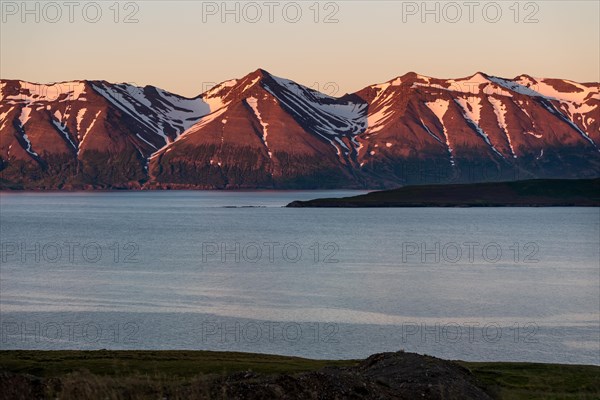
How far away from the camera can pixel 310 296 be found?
72562mm

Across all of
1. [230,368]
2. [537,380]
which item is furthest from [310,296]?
[537,380]

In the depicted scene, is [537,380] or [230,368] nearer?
[537,380]

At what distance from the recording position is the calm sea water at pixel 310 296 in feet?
168

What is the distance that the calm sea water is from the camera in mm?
51344

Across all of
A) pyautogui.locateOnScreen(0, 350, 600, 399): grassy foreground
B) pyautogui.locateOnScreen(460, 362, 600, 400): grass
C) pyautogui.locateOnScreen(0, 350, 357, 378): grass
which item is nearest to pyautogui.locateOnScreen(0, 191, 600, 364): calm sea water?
pyautogui.locateOnScreen(0, 350, 357, 378): grass

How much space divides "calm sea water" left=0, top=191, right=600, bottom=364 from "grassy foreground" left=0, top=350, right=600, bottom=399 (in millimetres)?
8020

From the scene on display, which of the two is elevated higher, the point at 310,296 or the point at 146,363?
the point at 146,363

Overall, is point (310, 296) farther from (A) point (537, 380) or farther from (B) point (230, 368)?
(A) point (537, 380)

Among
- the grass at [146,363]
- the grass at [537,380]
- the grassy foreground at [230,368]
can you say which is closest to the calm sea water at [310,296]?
the grass at [146,363]

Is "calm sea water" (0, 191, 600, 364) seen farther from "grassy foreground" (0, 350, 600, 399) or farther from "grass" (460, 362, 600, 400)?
"grass" (460, 362, 600, 400)

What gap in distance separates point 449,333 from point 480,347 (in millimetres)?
4831

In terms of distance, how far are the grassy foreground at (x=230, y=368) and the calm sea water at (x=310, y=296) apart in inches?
316

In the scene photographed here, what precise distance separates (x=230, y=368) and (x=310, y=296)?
Result: 35.9 metres

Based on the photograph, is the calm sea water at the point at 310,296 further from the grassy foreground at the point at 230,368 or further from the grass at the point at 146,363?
the grassy foreground at the point at 230,368
